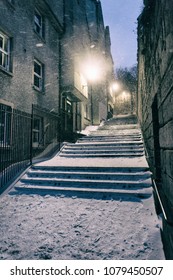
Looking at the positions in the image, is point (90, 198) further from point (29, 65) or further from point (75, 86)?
point (75, 86)

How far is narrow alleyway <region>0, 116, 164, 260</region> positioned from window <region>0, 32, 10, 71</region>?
4.76 meters

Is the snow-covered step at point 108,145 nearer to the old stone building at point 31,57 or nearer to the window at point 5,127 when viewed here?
the old stone building at point 31,57

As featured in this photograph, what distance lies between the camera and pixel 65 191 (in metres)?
4.19

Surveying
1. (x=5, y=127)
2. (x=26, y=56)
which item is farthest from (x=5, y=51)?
(x=5, y=127)

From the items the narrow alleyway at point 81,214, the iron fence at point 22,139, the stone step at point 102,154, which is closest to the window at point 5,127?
the iron fence at point 22,139

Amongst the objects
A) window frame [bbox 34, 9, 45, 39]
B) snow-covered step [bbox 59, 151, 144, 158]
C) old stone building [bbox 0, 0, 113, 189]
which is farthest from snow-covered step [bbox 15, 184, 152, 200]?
window frame [bbox 34, 9, 45, 39]

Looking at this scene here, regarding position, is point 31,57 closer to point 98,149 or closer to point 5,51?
point 5,51

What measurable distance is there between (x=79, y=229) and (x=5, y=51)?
7737mm

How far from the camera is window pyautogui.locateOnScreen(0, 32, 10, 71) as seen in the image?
731cm

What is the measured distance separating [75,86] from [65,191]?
889 centimetres

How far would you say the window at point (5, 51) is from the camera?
7.31 m

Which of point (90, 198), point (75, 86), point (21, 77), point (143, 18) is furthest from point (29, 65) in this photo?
point (90, 198)

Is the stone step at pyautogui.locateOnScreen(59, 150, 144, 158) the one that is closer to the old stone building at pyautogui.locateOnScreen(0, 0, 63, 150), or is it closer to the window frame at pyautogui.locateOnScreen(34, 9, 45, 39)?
the old stone building at pyautogui.locateOnScreen(0, 0, 63, 150)

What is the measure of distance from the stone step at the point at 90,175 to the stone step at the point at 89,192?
1.79ft
